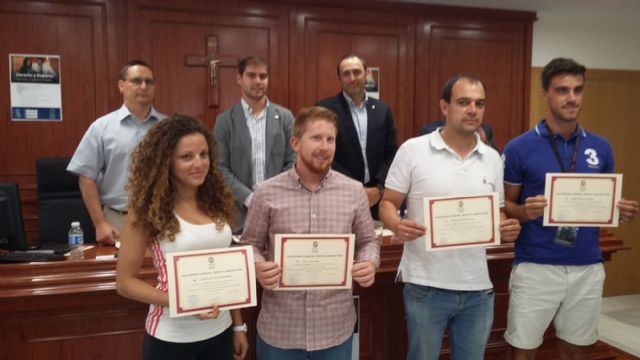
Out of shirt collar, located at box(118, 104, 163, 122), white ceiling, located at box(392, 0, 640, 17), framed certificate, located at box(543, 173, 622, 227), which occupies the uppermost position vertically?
white ceiling, located at box(392, 0, 640, 17)

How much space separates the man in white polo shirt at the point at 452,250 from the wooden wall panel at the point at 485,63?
281 cm

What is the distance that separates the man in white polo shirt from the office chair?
7.46 ft

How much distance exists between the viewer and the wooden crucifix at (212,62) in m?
4.14

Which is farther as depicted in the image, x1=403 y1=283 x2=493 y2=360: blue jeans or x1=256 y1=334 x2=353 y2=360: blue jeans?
x1=403 y1=283 x2=493 y2=360: blue jeans

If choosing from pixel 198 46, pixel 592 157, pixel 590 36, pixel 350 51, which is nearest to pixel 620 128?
pixel 590 36

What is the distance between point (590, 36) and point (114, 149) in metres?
4.59

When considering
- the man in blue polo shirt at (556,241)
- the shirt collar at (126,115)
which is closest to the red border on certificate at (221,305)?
the man in blue polo shirt at (556,241)

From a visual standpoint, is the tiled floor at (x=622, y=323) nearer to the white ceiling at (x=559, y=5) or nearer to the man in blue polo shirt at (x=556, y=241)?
the man in blue polo shirt at (x=556, y=241)

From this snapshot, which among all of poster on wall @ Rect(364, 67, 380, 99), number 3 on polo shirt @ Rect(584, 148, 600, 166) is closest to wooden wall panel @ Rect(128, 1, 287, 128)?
poster on wall @ Rect(364, 67, 380, 99)

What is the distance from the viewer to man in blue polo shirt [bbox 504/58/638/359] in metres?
2.14

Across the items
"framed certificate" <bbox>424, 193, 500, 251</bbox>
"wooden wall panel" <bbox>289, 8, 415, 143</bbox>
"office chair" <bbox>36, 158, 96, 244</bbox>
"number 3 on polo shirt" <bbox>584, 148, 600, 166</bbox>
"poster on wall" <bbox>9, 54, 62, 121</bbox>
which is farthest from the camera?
"wooden wall panel" <bbox>289, 8, 415, 143</bbox>

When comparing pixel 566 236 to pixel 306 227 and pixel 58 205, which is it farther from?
pixel 58 205

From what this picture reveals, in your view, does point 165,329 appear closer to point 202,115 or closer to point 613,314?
point 202,115

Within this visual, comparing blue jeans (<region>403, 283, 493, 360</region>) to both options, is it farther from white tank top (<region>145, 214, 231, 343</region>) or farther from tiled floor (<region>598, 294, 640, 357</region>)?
tiled floor (<region>598, 294, 640, 357</region>)
